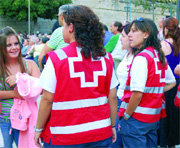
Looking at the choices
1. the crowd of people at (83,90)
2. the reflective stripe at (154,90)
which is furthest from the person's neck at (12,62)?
the reflective stripe at (154,90)

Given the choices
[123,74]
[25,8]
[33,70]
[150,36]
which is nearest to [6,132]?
[33,70]

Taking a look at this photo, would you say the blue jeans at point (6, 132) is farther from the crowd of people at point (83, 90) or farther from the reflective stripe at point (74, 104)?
the reflective stripe at point (74, 104)

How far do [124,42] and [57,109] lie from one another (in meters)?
1.90

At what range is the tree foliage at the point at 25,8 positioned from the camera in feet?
105

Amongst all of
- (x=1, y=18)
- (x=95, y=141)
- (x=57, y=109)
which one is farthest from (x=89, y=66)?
(x=1, y=18)

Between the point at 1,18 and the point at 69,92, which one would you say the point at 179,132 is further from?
the point at 1,18

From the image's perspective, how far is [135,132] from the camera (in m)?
2.65

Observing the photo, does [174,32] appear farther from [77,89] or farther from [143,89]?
[77,89]

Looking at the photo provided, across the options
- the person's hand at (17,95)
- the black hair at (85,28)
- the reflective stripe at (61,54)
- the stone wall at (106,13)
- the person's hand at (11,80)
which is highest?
the black hair at (85,28)

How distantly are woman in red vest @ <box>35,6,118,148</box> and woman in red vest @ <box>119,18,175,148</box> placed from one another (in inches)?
20.2

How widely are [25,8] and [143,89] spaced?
107ft

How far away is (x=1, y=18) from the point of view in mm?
34594

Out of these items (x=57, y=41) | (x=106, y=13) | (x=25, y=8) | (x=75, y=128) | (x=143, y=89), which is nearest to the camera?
(x=75, y=128)

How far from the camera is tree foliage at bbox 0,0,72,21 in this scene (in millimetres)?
32156
